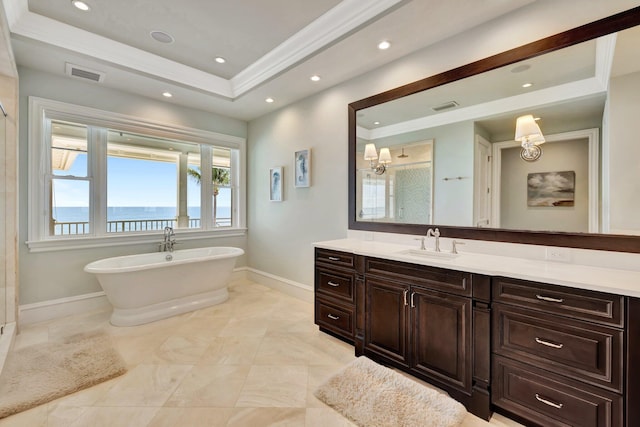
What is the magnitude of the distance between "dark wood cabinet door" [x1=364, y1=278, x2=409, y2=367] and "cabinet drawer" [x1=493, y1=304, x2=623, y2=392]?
611 mm

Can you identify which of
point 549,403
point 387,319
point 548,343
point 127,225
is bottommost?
point 549,403

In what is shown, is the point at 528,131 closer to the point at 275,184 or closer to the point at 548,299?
the point at 548,299

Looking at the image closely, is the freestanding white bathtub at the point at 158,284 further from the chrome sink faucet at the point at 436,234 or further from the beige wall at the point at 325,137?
the chrome sink faucet at the point at 436,234

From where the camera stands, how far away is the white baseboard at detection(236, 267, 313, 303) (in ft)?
12.3

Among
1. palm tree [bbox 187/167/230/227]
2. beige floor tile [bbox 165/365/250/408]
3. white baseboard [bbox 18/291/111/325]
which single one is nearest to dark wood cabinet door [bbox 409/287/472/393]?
beige floor tile [bbox 165/365/250/408]

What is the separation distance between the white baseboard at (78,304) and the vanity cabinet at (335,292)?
907 millimetres

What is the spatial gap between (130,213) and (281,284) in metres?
2.36

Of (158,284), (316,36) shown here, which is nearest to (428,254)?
(316,36)

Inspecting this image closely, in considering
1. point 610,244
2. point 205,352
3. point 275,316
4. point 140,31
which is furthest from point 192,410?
point 140,31

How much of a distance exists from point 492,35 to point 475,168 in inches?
40.3

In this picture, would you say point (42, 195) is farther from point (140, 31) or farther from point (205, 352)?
point (205, 352)

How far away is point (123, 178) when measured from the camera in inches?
151

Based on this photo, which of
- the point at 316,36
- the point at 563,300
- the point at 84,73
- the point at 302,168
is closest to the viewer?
the point at 563,300

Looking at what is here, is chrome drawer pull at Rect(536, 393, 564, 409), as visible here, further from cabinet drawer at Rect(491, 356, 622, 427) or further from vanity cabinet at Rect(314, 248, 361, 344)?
vanity cabinet at Rect(314, 248, 361, 344)
